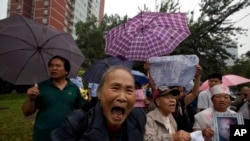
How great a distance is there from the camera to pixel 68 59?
3.61m

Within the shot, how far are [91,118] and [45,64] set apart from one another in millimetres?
1915

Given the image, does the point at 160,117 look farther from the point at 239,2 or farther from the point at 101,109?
the point at 239,2

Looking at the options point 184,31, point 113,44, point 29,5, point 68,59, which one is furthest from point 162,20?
point 29,5

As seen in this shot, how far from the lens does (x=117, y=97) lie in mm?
1798

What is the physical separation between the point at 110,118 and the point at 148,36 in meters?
2.75

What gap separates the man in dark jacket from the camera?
166 cm

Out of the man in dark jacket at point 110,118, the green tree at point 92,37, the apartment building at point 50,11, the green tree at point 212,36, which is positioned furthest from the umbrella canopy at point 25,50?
the apartment building at point 50,11

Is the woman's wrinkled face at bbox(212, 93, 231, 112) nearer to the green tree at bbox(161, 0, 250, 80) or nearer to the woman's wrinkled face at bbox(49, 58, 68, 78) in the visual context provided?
the woman's wrinkled face at bbox(49, 58, 68, 78)

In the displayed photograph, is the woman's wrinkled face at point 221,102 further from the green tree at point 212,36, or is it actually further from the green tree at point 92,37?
the green tree at point 92,37

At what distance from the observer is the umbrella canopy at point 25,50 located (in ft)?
10.9

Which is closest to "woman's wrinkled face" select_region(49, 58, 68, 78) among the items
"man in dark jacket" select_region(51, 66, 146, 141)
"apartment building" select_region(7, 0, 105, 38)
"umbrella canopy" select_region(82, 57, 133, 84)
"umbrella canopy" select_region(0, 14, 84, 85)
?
"umbrella canopy" select_region(0, 14, 84, 85)

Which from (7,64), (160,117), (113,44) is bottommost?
(160,117)

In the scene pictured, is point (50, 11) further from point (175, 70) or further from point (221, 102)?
point (221, 102)

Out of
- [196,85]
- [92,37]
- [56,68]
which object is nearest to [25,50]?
[56,68]
